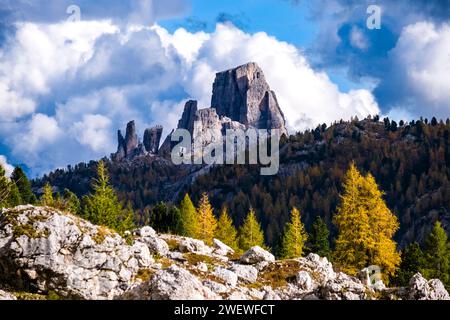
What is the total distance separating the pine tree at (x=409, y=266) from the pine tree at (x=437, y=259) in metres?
1.18

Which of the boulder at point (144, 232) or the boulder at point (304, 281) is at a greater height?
the boulder at point (144, 232)

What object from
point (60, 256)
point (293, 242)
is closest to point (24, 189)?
point (293, 242)

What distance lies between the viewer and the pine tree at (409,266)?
77.6 meters

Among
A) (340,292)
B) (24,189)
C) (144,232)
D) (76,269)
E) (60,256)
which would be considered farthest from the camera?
(24,189)

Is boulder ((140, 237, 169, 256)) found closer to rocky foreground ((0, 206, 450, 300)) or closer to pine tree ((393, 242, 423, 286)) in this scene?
rocky foreground ((0, 206, 450, 300))

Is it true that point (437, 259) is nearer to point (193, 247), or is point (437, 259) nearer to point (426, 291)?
point (193, 247)

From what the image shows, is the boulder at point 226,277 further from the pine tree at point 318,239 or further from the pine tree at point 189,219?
the pine tree at point 189,219

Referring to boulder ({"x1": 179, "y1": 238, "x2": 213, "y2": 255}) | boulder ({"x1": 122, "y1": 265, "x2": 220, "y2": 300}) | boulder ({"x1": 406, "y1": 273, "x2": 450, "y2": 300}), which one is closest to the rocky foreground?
boulder ({"x1": 406, "y1": 273, "x2": 450, "y2": 300})

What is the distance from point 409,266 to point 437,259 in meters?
4.55

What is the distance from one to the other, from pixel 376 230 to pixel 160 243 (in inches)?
889

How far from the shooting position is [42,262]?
103 ft

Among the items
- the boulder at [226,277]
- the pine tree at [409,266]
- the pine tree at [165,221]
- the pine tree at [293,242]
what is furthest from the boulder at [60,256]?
the pine tree at [165,221]

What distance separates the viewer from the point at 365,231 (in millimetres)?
61188

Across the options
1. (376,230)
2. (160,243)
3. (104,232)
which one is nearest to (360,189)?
(376,230)
